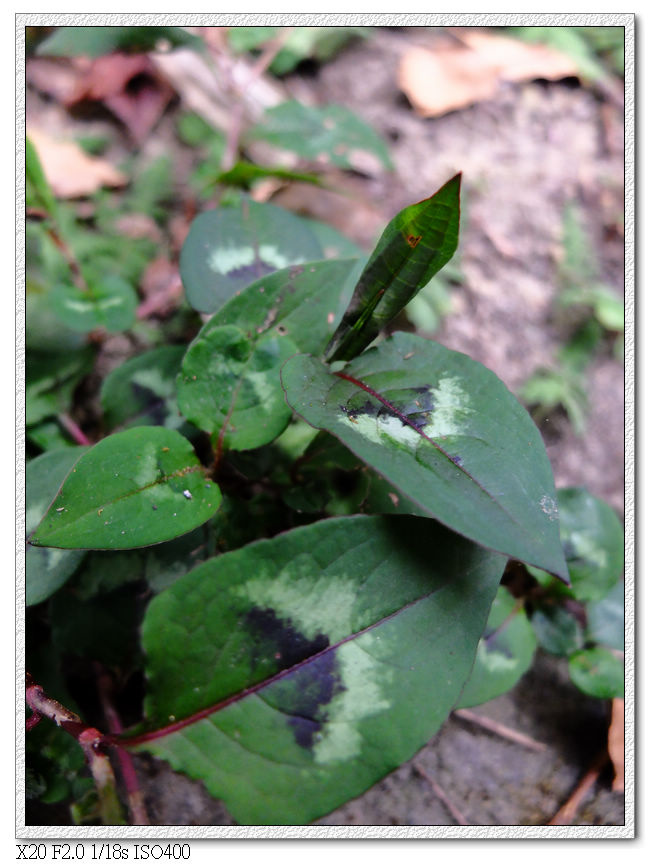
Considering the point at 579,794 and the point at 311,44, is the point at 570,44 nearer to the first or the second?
the point at 311,44

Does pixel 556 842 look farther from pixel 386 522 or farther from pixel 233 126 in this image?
pixel 233 126

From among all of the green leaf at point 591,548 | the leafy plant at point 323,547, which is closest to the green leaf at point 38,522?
the leafy plant at point 323,547

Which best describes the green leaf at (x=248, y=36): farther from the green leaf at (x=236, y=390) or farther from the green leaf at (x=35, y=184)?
the green leaf at (x=236, y=390)

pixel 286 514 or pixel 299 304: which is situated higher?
pixel 299 304

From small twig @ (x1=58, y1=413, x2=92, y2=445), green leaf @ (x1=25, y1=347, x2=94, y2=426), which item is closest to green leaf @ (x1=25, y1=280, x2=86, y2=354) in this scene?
green leaf @ (x1=25, y1=347, x2=94, y2=426)

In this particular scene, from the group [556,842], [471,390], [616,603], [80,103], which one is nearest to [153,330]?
[80,103]

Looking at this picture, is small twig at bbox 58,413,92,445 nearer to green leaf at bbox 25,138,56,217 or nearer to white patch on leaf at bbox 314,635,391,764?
green leaf at bbox 25,138,56,217
